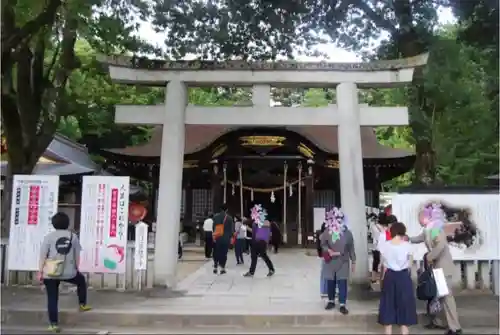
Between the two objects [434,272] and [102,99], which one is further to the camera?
[102,99]

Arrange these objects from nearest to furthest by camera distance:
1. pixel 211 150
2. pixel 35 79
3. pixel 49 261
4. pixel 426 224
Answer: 1. pixel 49 261
2. pixel 426 224
3. pixel 35 79
4. pixel 211 150

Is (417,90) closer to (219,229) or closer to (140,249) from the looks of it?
(219,229)

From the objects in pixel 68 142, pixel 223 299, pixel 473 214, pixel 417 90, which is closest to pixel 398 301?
pixel 223 299

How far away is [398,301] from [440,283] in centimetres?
74

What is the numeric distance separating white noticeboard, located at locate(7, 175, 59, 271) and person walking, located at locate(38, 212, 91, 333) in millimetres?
2271

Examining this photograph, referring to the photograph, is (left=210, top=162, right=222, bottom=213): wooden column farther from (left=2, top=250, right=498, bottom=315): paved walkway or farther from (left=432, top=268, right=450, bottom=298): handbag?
(left=432, top=268, right=450, bottom=298): handbag

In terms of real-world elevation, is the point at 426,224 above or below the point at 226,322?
above

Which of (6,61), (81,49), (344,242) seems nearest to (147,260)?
(344,242)

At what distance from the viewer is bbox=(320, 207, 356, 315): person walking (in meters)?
7.69

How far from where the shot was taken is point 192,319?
24.2ft

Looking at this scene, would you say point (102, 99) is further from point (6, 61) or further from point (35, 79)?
point (6, 61)

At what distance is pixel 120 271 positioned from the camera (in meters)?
8.98

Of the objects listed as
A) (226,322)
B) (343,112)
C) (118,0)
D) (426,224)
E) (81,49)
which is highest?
(81,49)

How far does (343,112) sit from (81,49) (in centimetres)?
1410
